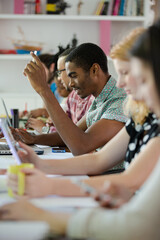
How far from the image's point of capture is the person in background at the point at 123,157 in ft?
3.93

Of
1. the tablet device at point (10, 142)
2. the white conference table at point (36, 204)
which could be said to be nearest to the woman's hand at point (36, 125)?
the white conference table at point (36, 204)

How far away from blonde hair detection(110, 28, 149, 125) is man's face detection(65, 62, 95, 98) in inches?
30.9

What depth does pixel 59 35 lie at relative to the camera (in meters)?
5.14

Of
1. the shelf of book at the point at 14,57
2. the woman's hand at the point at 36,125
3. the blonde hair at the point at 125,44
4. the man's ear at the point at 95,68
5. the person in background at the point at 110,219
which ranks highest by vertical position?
the blonde hair at the point at 125,44

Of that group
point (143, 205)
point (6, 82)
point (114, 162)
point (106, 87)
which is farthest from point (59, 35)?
point (143, 205)

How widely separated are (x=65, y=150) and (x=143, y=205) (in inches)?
56.2

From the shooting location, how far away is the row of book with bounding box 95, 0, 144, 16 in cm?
489

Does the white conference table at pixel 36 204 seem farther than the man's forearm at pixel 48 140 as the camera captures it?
No

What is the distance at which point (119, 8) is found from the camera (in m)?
4.92

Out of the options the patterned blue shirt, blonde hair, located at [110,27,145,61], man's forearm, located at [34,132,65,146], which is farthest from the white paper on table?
man's forearm, located at [34,132,65,146]

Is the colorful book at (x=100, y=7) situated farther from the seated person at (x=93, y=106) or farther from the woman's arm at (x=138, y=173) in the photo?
the woman's arm at (x=138, y=173)

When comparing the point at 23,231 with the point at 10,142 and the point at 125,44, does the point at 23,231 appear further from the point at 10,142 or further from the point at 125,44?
the point at 125,44

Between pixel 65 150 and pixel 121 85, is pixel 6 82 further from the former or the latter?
pixel 121 85

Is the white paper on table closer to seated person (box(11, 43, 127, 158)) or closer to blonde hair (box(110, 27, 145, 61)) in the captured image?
blonde hair (box(110, 27, 145, 61))
